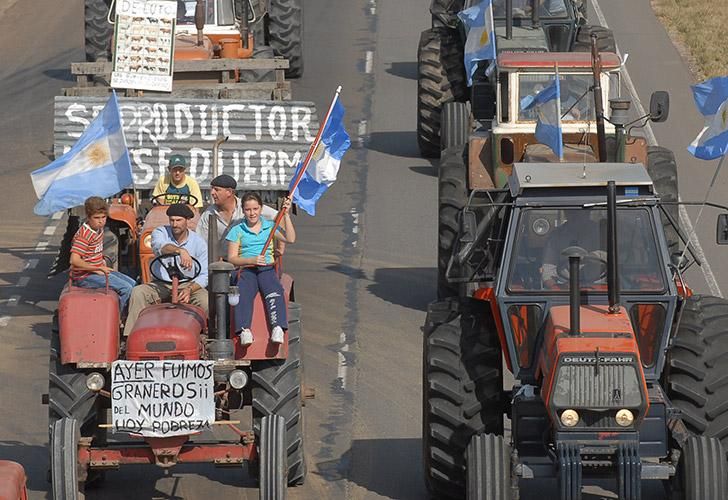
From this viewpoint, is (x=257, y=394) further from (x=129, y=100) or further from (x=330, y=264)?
(x=330, y=264)

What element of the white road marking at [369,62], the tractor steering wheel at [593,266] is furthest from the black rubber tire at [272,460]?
the white road marking at [369,62]

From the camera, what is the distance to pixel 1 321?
1923 centimetres

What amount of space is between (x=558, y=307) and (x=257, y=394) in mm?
2354

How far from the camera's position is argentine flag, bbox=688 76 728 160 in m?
14.7

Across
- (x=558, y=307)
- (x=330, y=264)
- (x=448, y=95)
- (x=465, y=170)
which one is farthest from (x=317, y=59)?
(x=558, y=307)

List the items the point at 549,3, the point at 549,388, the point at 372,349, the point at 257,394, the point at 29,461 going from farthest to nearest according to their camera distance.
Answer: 1. the point at 549,3
2. the point at 372,349
3. the point at 29,461
4. the point at 257,394
5. the point at 549,388

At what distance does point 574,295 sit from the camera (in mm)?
11883

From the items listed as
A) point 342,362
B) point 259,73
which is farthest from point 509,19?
point 342,362

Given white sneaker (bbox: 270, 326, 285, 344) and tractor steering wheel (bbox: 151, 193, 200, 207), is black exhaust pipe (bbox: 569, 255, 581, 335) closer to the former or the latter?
white sneaker (bbox: 270, 326, 285, 344)

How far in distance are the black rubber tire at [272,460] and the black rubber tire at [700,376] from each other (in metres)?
2.67

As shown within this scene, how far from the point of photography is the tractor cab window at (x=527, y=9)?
24562mm

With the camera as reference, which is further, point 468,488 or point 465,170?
point 465,170

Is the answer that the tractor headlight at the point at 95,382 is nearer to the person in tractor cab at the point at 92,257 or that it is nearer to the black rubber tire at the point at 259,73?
the person in tractor cab at the point at 92,257

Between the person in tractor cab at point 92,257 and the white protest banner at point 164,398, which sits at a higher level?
the person in tractor cab at point 92,257
